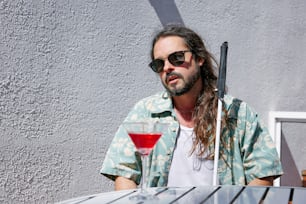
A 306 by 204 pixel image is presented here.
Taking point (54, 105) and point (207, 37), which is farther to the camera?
point (207, 37)

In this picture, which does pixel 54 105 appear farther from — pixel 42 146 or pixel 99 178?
pixel 99 178

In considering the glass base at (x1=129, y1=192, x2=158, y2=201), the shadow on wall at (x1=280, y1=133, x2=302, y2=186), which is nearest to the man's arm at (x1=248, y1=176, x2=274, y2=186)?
the glass base at (x1=129, y1=192, x2=158, y2=201)

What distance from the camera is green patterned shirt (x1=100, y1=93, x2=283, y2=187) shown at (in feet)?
8.55

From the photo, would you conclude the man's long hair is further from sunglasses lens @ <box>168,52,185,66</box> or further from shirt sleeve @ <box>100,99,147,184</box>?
Answer: shirt sleeve @ <box>100,99,147,184</box>

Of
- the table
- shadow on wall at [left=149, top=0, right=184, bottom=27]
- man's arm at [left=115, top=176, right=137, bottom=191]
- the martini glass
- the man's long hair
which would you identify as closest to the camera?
the table

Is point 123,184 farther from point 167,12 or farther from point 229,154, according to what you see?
point 167,12

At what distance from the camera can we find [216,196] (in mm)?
1711

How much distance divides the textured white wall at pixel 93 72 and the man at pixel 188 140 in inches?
31.6

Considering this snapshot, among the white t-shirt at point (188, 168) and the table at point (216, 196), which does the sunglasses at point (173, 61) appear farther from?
the table at point (216, 196)

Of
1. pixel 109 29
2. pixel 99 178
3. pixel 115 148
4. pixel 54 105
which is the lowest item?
pixel 99 178

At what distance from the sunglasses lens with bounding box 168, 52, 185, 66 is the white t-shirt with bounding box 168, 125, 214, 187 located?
14.1 inches

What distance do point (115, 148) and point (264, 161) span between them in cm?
72

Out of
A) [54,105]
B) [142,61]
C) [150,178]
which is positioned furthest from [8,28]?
[150,178]

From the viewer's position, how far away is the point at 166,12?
385cm
